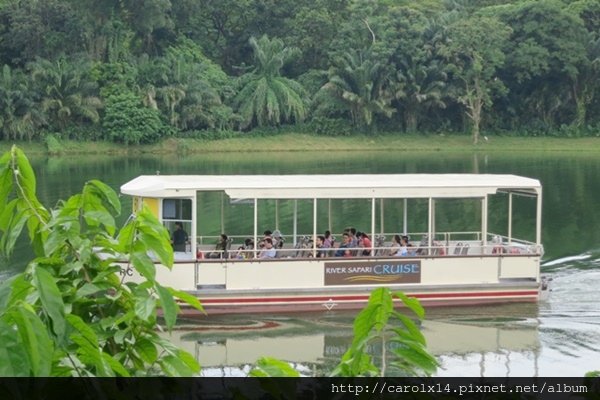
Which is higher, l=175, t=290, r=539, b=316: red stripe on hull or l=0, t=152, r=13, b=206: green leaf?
l=0, t=152, r=13, b=206: green leaf

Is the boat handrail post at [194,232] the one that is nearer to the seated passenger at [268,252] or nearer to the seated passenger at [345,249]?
the seated passenger at [268,252]

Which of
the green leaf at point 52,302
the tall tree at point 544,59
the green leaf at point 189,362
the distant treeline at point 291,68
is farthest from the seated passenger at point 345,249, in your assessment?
the tall tree at point 544,59

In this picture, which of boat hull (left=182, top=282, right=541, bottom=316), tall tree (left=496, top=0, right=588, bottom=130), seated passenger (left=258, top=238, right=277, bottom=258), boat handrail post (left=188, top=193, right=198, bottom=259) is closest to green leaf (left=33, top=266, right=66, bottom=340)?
boat hull (left=182, top=282, right=541, bottom=316)

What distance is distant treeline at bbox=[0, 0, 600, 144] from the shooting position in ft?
161

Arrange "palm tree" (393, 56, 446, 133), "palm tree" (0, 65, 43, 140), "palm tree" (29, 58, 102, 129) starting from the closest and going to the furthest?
1. "palm tree" (0, 65, 43, 140)
2. "palm tree" (29, 58, 102, 129)
3. "palm tree" (393, 56, 446, 133)

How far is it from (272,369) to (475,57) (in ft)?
166

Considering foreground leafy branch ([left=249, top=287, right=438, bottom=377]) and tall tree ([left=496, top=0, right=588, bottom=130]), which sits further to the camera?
tall tree ([left=496, top=0, right=588, bottom=130])

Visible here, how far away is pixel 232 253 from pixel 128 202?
1245 cm

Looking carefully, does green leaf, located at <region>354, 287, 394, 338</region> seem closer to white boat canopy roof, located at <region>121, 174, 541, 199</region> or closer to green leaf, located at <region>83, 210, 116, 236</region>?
green leaf, located at <region>83, 210, 116, 236</region>

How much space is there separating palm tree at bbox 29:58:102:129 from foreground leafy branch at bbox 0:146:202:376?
4572cm

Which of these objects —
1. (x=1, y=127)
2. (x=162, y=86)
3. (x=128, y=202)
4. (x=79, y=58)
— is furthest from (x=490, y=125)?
(x=128, y=202)

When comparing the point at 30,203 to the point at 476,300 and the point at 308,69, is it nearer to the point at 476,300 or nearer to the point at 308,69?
the point at 476,300

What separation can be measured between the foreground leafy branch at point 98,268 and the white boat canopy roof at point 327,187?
39.7 ft

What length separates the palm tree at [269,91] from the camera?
51.9 m
